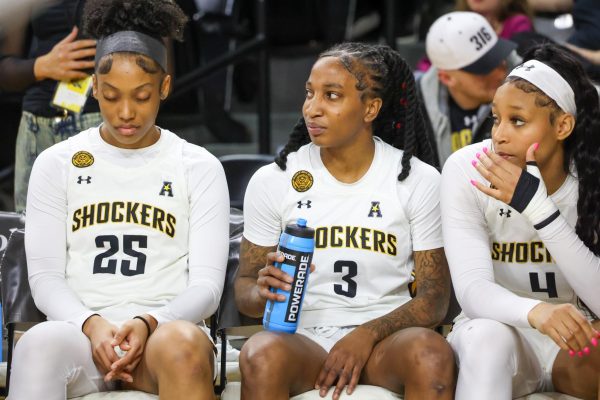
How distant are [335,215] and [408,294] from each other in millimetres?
348

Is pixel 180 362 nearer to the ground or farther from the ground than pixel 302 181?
nearer to the ground

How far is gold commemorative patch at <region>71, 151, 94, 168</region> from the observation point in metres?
3.58

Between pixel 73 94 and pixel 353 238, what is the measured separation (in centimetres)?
144

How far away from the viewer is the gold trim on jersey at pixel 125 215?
3.50 metres

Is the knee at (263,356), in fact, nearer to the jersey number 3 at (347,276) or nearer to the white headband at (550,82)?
the jersey number 3 at (347,276)

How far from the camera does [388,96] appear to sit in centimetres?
376

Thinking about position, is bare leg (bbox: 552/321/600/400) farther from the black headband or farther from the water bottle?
the black headband

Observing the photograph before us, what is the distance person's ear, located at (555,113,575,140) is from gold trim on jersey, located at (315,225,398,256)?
2.03 feet

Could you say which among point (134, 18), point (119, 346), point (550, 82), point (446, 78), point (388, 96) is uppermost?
point (134, 18)

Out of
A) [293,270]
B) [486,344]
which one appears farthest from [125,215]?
[486,344]

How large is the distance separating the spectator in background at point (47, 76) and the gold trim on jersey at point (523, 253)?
1721 mm

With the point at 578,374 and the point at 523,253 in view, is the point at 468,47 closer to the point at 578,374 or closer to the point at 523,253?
the point at 523,253

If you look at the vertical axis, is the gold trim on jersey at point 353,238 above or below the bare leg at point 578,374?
above

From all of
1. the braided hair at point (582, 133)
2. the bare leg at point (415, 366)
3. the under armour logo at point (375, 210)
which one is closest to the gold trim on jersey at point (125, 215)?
the under armour logo at point (375, 210)
